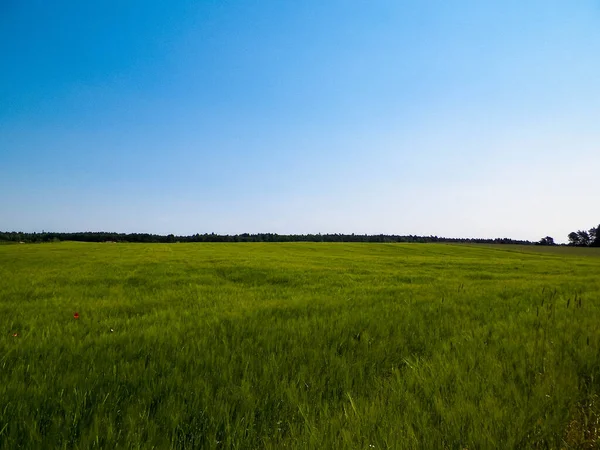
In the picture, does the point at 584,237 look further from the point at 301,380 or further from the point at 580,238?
the point at 301,380

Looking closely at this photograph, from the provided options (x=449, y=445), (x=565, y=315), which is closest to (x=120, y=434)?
(x=449, y=445)

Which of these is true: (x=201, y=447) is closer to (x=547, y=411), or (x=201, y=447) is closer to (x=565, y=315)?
(x=547, y=411)

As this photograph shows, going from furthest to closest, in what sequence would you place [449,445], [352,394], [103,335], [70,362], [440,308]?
[440,308]
[103,335]
[70,362]
[352,394]
[449,445]

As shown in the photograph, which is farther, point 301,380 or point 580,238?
point 580,238

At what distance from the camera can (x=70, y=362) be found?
315cm

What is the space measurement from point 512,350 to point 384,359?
5.01ft

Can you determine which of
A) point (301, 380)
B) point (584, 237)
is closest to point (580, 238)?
point (584, 237)

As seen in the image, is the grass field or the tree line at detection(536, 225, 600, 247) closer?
the grass field

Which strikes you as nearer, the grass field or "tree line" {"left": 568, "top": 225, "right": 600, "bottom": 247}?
the grass field

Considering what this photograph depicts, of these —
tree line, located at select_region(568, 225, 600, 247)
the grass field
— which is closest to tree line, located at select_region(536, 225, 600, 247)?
tree line, located at select_region(568, 225, 600, 247)

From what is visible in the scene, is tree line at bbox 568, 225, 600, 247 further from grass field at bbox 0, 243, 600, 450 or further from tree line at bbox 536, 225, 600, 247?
grass field at bbox 0, 243, 600, 450

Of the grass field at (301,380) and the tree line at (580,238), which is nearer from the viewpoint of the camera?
the grass field at (301,380)

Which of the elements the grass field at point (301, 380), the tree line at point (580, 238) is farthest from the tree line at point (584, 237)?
the grass field at point (301, 380)

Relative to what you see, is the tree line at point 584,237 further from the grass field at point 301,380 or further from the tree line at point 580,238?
the grass field at point 301,380
